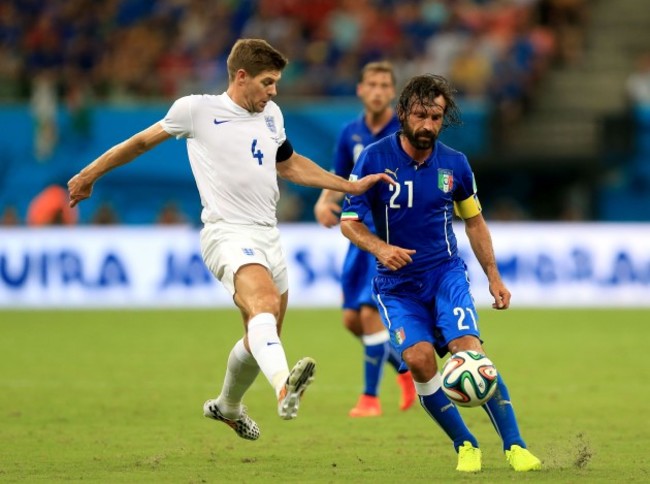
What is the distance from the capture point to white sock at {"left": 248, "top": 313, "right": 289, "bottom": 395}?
7336 millimetres

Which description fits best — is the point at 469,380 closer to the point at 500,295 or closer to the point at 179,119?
the point at 500,295

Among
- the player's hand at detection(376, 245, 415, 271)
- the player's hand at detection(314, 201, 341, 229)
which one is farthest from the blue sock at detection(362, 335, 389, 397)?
the player's hand at detection(376, 245, 415, 271)

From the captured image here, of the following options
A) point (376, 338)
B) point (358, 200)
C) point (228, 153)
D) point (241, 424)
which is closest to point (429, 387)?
point (358, 200)

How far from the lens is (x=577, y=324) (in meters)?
18.0

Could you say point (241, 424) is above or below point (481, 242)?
below

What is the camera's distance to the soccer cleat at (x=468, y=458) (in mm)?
7617

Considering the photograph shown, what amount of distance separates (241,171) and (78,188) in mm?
952

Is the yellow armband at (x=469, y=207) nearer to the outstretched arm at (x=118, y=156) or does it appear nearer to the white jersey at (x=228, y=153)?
the white jersey at (x=228, y=153)

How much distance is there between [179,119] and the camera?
7906 mm

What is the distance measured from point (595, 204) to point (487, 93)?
3.02m

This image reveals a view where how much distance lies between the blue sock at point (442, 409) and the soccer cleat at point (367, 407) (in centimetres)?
279

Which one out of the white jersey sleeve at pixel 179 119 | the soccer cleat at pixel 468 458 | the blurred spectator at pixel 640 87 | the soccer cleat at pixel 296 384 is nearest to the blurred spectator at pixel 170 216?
the blurred spectator at pixel 640 87

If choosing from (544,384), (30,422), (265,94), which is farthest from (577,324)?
(265,94)

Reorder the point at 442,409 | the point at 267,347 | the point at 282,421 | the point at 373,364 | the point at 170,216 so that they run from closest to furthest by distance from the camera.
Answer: the point at 267,347 < the point at 442,409 < the point at 282,421 < the point at 373,364 < the point at 170,216
